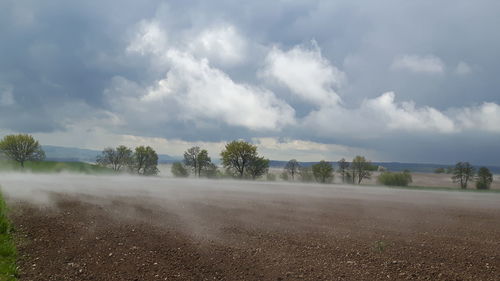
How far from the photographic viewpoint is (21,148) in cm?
7994

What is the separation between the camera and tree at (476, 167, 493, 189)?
68.5m

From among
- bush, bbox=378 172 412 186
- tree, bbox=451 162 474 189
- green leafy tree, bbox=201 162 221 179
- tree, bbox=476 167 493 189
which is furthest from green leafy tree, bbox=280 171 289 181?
tree, bbox=476 167 493 189

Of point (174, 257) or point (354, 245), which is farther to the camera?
point (354, 245)

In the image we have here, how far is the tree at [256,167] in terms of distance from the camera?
→ 79.7 metres

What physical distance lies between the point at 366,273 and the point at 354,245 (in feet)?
9.60

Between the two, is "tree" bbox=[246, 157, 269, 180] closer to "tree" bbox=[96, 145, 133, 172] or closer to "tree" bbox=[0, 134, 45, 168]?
"tree" bbox=[96, 145, 133, 172]

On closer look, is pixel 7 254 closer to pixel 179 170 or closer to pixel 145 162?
pixel 179 170


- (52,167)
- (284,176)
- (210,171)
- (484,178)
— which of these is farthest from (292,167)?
(52,167)

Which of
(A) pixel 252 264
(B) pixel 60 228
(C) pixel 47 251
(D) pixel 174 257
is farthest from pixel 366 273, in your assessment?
(B) pixel 60 228

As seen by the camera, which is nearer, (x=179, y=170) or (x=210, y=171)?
(x=210, y=171)

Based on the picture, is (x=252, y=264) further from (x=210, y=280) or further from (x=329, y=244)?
(x=329, y=244)

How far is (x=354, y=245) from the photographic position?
13250mm

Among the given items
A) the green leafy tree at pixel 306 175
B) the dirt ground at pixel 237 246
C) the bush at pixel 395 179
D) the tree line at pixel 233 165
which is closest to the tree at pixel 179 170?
the tree line at pixel 233 165

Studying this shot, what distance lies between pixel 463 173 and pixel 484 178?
4.05m
